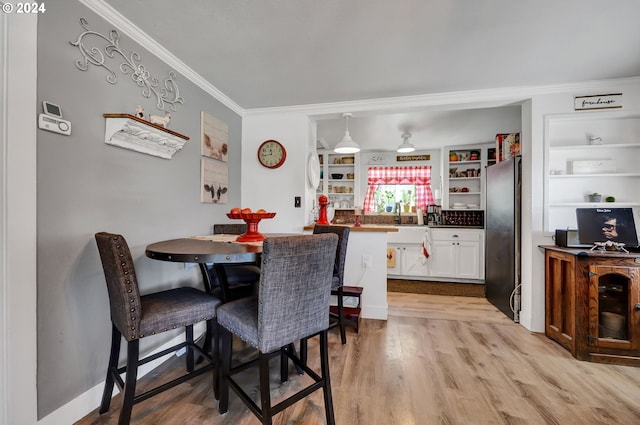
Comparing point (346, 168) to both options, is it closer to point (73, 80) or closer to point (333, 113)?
point (333, 113)

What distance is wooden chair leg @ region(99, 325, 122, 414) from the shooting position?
138 centimetres

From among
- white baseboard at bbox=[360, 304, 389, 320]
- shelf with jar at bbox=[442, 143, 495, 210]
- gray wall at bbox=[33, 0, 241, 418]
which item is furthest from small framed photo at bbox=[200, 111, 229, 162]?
shelf with jar at bbox=[442, 143, 495, 210]

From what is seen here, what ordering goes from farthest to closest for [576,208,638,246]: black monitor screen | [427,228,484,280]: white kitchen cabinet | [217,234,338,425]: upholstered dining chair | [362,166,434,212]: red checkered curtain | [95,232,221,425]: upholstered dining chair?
[362,166,434,212]: red checkered curtain
[427,228,484,280]: white kitchen cabinet
[576,208,638,246]: black monitor screen
[95,232,221,425]: upholstered dining chair
[217,234,338,425]: upholstered dining chair

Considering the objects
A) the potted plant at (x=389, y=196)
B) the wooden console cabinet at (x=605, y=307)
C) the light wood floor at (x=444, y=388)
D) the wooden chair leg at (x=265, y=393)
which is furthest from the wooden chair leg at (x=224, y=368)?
the potted plant at (x=389, y=196)

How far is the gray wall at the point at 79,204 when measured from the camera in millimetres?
1260

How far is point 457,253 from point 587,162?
2.00 metres

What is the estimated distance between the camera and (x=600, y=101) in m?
2.34

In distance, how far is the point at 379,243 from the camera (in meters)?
2.72

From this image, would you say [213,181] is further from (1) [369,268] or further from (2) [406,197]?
(2) [406,197]

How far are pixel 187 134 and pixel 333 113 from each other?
147 cm

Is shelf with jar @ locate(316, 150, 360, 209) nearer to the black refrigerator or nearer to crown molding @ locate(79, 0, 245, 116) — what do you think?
the black refrigerator

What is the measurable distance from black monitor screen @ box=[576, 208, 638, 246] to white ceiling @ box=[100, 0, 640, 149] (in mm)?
1141

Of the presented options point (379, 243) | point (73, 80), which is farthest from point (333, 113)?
point (73, 80)

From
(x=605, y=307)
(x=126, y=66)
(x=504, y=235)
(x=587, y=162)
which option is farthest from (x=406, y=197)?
(x=126, y=66)
